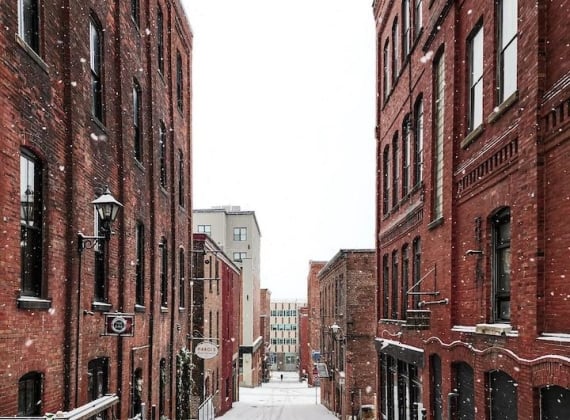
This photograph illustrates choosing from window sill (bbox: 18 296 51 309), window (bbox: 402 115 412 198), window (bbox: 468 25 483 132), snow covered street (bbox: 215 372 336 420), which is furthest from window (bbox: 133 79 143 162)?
snow covered street (bbox: 215 372 336 420)

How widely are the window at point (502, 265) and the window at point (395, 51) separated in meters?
9.54

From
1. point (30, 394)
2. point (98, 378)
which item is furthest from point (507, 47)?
point (98, 378)

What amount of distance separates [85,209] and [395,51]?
11897mm

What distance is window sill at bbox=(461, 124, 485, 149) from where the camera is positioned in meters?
11.3

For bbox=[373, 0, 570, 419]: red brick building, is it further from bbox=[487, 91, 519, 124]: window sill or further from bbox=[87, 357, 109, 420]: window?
bbox=[87, 357, 109, 420]: window

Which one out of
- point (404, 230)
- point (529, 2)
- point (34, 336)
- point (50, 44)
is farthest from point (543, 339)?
point (404, 230)

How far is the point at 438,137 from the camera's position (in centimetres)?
1473

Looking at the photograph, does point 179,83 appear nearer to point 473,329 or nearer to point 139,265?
point 139,265

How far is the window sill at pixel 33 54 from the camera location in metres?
8.97

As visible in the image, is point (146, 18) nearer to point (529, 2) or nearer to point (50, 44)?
point (50, 44)

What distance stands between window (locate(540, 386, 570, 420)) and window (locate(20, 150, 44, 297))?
6.97m

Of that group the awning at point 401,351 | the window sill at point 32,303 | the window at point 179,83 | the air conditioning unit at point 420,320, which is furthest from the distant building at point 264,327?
the window sill at point 32,303

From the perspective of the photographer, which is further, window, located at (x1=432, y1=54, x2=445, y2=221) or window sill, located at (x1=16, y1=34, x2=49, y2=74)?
window, located at (x1=432, y1=54, x2=445, y2=221)

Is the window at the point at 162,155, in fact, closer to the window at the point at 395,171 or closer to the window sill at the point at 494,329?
the window at the point at 395,171
